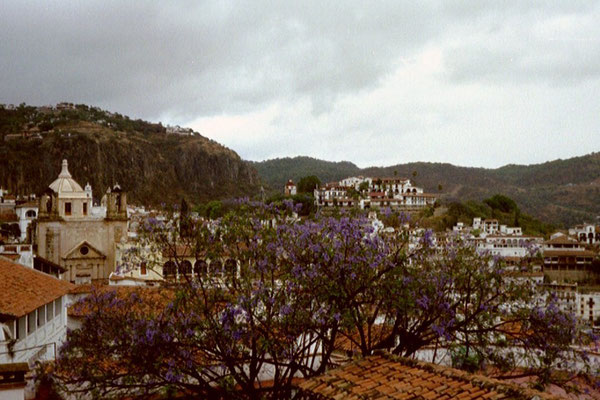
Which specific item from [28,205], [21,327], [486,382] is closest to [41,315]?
[21,327]

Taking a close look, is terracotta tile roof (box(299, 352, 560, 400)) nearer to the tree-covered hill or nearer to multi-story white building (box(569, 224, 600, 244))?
multi-story white building (box(569, 224, 600, 244))

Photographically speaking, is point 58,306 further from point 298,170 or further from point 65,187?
point 298,170

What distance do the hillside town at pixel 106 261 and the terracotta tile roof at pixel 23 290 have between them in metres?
0.04

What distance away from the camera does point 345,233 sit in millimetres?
9406

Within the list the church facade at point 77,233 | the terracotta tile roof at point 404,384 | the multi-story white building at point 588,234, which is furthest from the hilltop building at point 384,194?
the terracotta tile roof at point 404,384

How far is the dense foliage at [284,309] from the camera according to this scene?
8320 mm

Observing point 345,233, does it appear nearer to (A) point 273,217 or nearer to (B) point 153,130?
(A) point 273,217

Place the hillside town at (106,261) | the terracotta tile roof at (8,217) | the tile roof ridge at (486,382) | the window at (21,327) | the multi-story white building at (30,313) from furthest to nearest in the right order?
the terracotta tile roof at (8,217) → the window at (21,327) → the multi-story white building at (30,313) → the hillside town at (106,261) → the tile roof ridge at (486,382)

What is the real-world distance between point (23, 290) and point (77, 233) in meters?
23.6

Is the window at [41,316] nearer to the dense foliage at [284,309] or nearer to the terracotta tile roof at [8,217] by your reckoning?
the dense foliage at [284,309]

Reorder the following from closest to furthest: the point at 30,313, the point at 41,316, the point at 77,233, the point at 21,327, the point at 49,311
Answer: the point at 21,327 → the point at 30,313 → the point at 41,316 → the point at 49,311 → the point at 77,233

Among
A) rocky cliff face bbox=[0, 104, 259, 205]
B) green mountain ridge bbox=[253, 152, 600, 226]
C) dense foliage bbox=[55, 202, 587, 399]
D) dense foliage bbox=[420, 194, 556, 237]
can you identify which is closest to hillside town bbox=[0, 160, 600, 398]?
dense foliage bbox=[55, 202, 587, 399]

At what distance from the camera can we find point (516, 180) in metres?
154

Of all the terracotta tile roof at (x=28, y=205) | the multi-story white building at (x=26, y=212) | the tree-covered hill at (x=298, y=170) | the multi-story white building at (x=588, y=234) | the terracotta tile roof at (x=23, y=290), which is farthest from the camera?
the tree-covered hill at (x=298, y=170)
